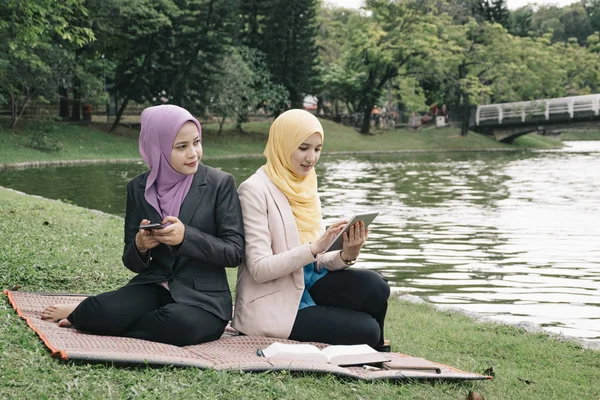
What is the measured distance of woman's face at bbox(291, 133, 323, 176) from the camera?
4.56 meters

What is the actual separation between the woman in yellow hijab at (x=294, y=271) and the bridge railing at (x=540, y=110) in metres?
45.8

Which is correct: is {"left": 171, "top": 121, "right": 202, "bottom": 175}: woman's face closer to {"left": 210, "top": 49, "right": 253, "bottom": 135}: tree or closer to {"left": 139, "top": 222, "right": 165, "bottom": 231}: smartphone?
{"left": 139, "top": 222, "right": 165, "bottom": 231}: smartphone

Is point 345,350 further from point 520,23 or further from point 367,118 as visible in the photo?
point 520,23

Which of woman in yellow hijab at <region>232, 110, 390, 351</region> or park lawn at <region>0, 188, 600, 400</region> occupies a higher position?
woman in yellow hijab at <region>232, 110, 390, 351</region>

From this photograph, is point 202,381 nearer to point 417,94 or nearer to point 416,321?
point 416,321

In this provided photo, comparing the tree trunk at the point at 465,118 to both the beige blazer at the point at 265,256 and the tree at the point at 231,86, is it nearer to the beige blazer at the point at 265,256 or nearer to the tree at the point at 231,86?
the tree at the point at 231,86

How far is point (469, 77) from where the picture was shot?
49.5 metres

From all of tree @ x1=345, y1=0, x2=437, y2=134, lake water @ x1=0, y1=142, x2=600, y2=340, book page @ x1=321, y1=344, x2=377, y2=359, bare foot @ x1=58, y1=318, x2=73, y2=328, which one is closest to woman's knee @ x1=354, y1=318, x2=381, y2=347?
book page @ x1=321, y1=344, x2=377, y2=359

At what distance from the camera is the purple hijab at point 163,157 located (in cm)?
441

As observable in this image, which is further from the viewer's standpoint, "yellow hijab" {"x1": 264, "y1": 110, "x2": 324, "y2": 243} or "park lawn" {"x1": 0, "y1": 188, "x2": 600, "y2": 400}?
"yellow hijab" {"x1": 264, "y1": 110, "x2": 324, "y2": 243}

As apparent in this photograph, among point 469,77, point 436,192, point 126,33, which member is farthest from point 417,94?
point 436,192

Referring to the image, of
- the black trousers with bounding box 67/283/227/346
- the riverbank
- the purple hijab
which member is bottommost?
the riverbank

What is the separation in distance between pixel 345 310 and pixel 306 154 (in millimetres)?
861

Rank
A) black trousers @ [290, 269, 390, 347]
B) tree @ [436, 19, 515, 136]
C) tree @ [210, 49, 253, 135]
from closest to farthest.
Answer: black trousers @ [290, 269, 390, 347] < tree @ [210, 49, 253, 135] < tree @ [436, 19, 515, 136]
